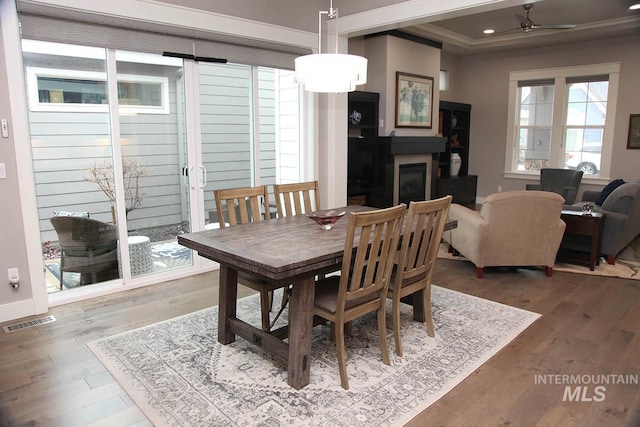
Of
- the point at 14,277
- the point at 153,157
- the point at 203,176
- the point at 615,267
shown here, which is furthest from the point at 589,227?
the point at 14,277

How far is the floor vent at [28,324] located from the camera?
10.5 ft

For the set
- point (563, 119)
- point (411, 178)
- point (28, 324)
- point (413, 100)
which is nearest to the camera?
point (28, 324)

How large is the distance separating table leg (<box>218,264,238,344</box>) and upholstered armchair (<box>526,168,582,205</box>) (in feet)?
19.3

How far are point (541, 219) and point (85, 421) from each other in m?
3.91

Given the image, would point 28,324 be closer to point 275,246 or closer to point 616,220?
point 275,246

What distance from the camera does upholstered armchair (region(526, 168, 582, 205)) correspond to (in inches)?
275

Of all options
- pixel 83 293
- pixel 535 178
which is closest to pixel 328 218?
pixel 83 293

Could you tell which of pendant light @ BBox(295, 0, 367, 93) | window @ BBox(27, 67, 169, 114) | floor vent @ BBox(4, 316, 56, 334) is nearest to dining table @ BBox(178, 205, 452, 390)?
pendant light @ BBox(295, 0, 367, 93)

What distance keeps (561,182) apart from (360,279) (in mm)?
6161

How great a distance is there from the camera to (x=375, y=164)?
261 inches

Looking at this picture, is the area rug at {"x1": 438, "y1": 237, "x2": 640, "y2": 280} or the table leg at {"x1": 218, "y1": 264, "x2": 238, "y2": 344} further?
the area rug at {"x1": 438, "y1": 237, "x2": 640, "y2": 280}

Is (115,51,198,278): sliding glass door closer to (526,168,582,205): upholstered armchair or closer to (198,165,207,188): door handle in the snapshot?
(198,165,207,188): door handle

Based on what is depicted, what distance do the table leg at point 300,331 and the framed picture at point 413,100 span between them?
483cm

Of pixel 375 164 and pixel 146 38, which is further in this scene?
pixel 375 164
